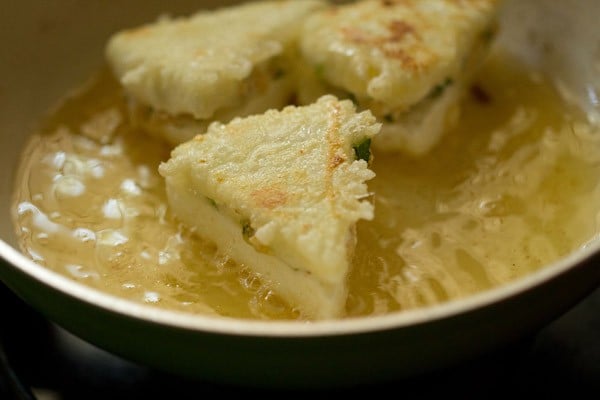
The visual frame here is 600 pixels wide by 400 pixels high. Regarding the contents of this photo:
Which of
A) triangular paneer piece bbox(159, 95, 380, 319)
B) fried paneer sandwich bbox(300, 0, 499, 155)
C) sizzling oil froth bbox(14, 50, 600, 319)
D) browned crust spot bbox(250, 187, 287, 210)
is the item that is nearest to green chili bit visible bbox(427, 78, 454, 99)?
fried paneer sandwich bbox(300, 0, 499, 155)

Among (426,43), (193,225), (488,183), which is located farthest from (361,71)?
(193,225)

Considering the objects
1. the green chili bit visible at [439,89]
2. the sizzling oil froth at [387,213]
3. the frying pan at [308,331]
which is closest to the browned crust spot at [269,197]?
the sizzling oil froth at [387,213]

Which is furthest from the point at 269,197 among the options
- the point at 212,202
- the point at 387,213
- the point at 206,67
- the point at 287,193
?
the point at 206,67

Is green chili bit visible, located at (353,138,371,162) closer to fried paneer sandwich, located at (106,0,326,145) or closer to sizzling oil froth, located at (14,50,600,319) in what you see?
sizzling oil froth, located at (14,50,600,319)

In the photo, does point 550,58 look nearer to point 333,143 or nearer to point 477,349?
point 333,143

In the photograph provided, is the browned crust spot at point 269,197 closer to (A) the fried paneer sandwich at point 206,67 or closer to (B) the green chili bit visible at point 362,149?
(B) the green chili bit visible at point 362,149

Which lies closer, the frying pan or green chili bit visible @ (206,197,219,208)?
the frying pan
